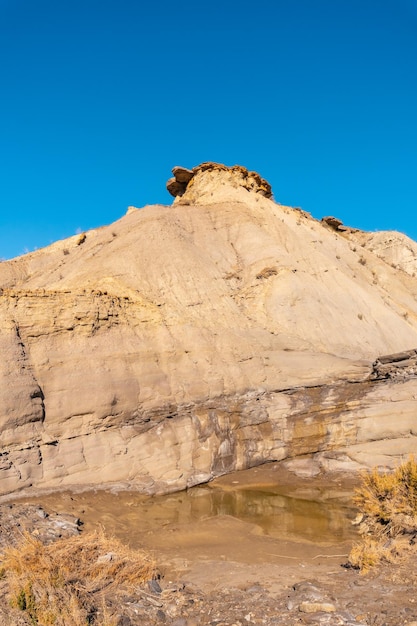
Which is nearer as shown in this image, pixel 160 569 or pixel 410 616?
pixel 410 616

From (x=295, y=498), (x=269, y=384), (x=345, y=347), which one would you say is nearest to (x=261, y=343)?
(x=269, y=384)

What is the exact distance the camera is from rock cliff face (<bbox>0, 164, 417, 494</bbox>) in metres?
10.8

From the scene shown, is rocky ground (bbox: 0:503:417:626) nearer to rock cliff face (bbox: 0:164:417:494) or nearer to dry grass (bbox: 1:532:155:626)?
dry grass (bbox: 1:532:155:626)

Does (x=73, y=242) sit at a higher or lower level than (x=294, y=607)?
higher

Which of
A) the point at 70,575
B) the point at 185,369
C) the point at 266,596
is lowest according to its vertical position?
the point at 266,596

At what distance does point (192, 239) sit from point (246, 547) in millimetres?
12661

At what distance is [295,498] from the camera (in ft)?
35.5

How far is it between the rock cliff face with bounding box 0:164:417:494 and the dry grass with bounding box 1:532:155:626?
3434mm

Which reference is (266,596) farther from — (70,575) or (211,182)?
(211,182)

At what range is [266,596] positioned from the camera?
584 centimetres

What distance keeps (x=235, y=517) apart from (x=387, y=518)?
9.96ft

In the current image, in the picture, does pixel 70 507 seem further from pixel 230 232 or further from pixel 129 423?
pixel 230 232

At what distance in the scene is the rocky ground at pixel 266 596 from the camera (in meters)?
5.15

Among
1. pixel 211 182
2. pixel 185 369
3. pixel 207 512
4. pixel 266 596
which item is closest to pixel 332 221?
pixel 211 182
